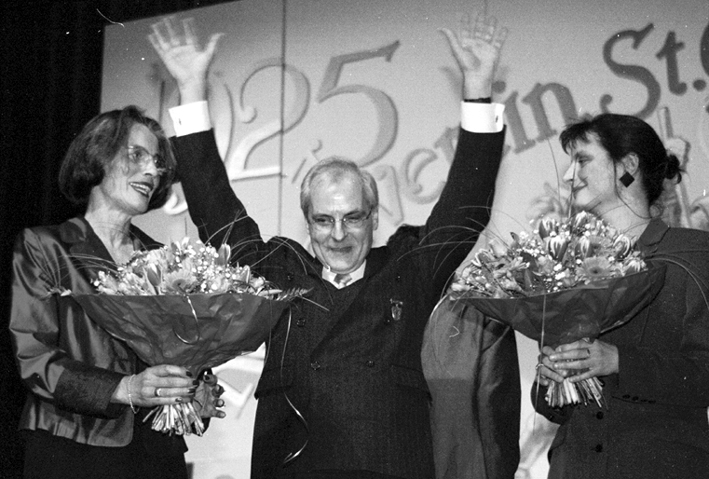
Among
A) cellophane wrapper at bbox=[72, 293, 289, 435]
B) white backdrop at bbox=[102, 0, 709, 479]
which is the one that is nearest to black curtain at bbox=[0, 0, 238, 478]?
white backdrop at bbox=[102, 0, 709, 479]

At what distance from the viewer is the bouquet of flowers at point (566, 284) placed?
232cm

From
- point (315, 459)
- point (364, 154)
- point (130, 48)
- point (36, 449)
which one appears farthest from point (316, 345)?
point (130, 48)

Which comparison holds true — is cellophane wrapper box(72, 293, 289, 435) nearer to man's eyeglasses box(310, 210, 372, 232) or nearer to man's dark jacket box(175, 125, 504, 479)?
man's dark jacket box(175, 125, 504, 479)

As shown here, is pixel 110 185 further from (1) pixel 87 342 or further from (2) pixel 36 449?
(2) pixel 36 449

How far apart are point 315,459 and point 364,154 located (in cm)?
154

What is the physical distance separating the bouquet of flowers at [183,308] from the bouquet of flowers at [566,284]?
1.65 feet

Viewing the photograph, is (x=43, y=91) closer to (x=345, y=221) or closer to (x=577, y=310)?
(x=345, y=221)

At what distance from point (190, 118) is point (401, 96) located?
1073mm

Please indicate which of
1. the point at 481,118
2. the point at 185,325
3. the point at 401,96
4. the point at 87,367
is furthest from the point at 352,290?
the point at 401,96

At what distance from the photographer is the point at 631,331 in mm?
2520

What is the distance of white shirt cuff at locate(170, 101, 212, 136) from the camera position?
293 centimetres

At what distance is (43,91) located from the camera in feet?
13.1

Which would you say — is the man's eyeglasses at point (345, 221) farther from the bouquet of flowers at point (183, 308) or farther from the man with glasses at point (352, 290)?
the bouquet of flowers at point (183, 308)

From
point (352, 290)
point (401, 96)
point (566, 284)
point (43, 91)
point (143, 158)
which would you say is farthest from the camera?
point (43, 91)
